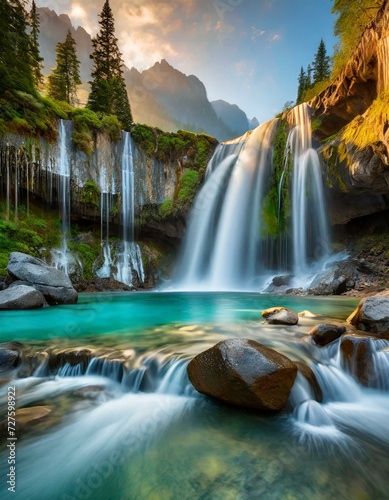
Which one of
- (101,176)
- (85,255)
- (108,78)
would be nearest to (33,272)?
(85,255)

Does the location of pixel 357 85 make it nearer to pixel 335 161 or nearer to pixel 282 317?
pixel 335 161

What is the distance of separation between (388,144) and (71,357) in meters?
12.8

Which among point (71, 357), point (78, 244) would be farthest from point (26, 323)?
point (78, 244)

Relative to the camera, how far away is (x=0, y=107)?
51.8 ft

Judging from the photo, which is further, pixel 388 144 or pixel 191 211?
pixel 191 211

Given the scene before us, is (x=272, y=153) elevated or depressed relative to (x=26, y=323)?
elevated

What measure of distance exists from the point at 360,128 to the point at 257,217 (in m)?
8.95

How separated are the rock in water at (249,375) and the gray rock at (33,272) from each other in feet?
31.7

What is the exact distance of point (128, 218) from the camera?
21562 millimetres

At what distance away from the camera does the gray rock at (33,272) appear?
10211 millimetres

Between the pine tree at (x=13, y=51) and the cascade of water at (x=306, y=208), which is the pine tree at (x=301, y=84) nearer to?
the cascade of water at (x=306, y=208)

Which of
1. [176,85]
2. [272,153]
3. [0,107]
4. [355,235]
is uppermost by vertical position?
[176,85]

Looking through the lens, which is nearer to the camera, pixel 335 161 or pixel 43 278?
pixel 43 278

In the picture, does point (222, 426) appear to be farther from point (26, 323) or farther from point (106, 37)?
point (106, 37)
